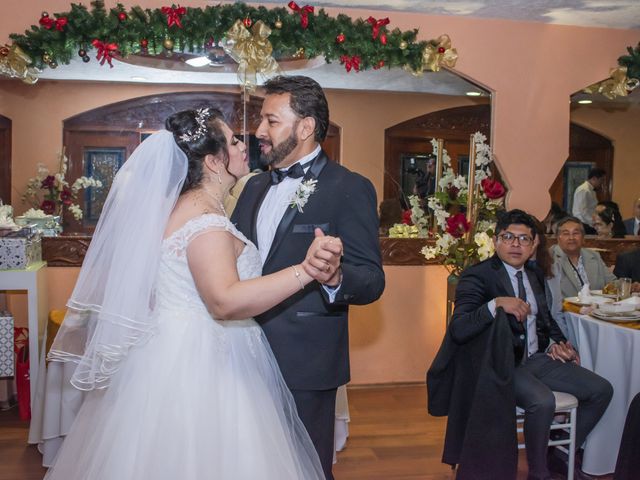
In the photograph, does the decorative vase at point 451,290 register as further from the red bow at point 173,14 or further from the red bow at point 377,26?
the red bow at point 173,14

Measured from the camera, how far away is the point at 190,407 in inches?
75.3

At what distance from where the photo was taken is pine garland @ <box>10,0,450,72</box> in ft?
13.4

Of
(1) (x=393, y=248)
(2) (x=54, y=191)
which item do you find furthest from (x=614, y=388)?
(2) (x=54, y=191)

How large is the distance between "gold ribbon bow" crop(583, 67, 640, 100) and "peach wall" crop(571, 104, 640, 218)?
5.8 inches

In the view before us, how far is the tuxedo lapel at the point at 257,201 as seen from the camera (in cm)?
225

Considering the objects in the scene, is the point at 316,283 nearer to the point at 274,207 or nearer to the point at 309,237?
the point at 309,237

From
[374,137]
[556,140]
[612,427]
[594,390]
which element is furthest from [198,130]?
[556,140]

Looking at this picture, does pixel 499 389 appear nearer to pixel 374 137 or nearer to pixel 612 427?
pixel 612 427

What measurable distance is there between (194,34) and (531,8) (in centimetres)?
225

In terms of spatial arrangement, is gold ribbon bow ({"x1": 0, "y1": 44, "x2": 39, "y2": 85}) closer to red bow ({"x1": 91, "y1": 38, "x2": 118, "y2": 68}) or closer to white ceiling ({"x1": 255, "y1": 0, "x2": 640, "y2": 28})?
red bow ({"x1": 91, "y1": 38, "x2": 118, "y2": 68})

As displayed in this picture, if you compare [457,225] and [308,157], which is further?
[457,225]

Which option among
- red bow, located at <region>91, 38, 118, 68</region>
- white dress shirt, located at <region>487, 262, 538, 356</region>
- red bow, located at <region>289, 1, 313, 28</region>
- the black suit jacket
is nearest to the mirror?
the black suit jacket

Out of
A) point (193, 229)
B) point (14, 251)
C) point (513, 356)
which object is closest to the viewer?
point (193, 229)

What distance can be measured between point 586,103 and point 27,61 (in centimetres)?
393
